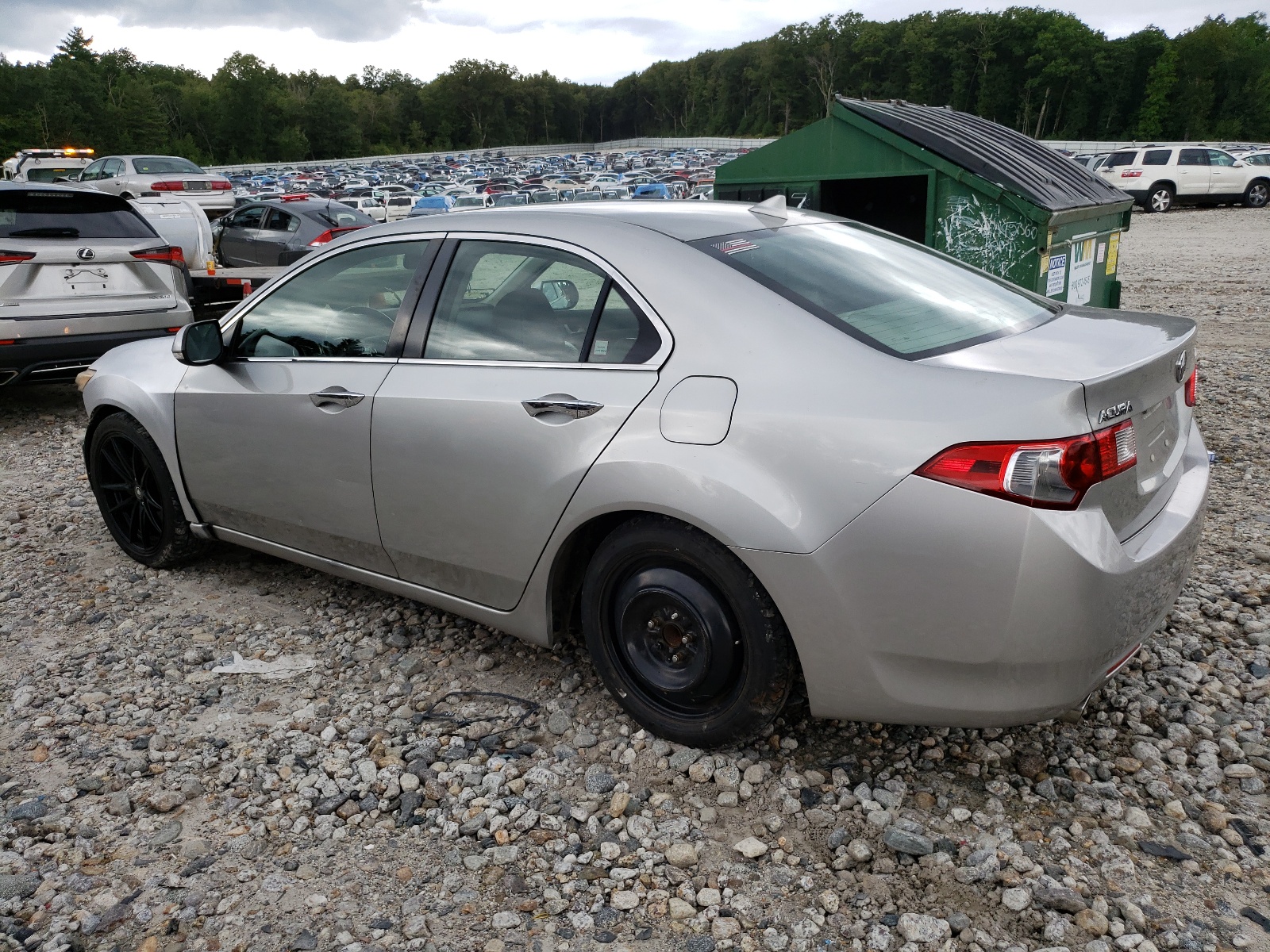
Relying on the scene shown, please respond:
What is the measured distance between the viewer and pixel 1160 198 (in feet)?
88.0

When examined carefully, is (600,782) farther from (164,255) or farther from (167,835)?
(164,255)

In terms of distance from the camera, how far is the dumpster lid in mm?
6418

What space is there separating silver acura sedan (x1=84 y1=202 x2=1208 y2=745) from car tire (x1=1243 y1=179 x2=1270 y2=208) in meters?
28.4

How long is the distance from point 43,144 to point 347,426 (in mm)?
90755

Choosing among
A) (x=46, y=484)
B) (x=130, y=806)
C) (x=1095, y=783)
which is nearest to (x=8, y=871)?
(x=130, y=806)

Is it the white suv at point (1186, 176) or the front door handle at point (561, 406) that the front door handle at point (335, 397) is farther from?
the white suv at point (1186, 176)

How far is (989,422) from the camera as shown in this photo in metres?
2.24

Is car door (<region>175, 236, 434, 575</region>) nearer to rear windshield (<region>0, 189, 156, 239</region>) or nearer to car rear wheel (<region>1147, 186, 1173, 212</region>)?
rear windshield (<region>0, 189, 156, 239</region>)

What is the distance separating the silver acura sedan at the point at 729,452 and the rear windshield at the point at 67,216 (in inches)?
162

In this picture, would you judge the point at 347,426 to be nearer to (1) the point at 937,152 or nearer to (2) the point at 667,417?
(2) the point at 667,417

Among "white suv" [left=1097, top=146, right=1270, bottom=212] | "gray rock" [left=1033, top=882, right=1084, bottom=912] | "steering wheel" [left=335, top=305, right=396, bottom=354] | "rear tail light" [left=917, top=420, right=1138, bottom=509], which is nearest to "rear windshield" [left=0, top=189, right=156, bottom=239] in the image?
"steering wheel" [left=335, top=305, right=396, bottom=354]

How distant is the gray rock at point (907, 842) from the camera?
2.51 m

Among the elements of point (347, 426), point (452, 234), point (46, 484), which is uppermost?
point (452, 234)

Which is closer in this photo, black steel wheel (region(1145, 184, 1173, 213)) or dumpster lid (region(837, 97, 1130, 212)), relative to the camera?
dumpster lid (region(837, 97, 1130, 212))
